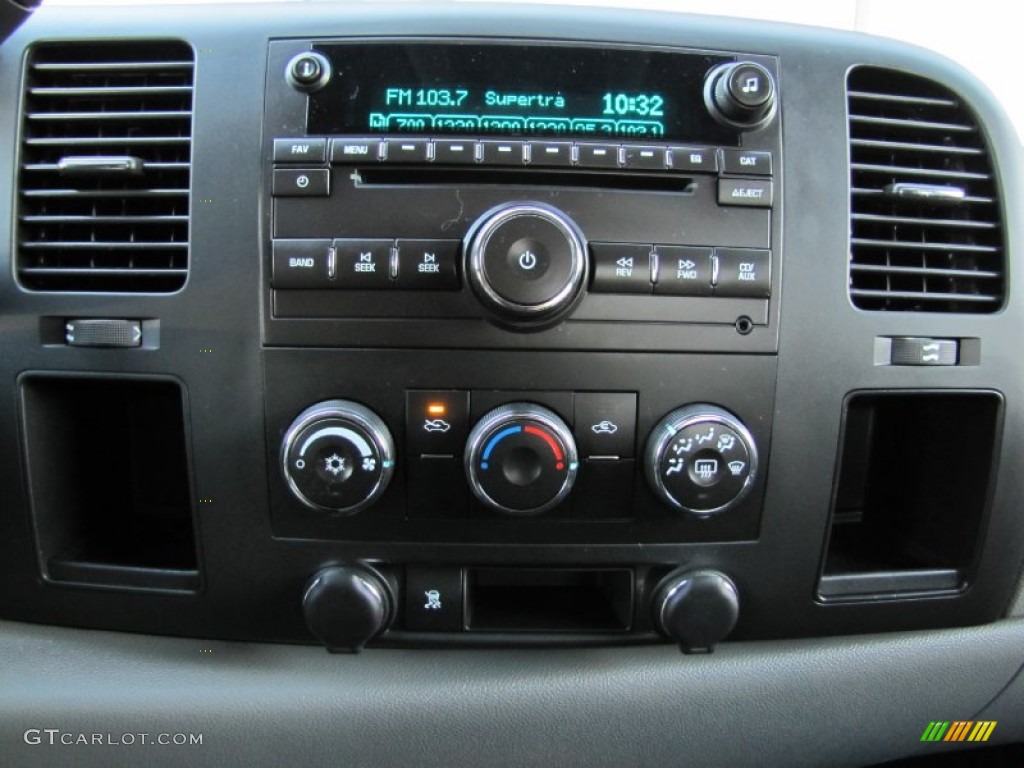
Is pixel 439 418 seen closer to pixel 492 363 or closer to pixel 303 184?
pixel 492 363

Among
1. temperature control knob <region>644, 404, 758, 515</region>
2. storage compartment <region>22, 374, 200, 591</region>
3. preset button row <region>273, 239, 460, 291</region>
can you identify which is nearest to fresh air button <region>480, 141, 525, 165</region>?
preset button row <region>273, 239, 460, 291</region>

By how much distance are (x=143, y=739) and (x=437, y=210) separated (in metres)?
0.72

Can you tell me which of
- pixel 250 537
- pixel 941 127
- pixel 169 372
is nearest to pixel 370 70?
pixel 169 372

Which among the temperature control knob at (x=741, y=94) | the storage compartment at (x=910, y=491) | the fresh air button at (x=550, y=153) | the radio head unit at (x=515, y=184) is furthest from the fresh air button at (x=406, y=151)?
the storage compartment at (x=910, y=491)

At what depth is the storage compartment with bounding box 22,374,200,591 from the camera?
0.85m

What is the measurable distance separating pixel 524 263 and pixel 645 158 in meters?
0.20

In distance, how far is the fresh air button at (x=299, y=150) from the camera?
761 mm

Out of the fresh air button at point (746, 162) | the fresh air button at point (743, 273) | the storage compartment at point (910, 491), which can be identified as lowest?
the storage compartment at point (910, 491)

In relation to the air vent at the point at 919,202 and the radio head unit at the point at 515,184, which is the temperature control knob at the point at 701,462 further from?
the air vent at the point at 919,202

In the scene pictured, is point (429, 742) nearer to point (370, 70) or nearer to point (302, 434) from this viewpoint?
point (302, 434)

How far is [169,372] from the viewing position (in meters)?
0.79

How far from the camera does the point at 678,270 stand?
2.48ft

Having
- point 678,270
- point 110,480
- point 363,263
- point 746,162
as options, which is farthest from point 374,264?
point 110,480

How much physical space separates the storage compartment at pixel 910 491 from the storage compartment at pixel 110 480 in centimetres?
86
